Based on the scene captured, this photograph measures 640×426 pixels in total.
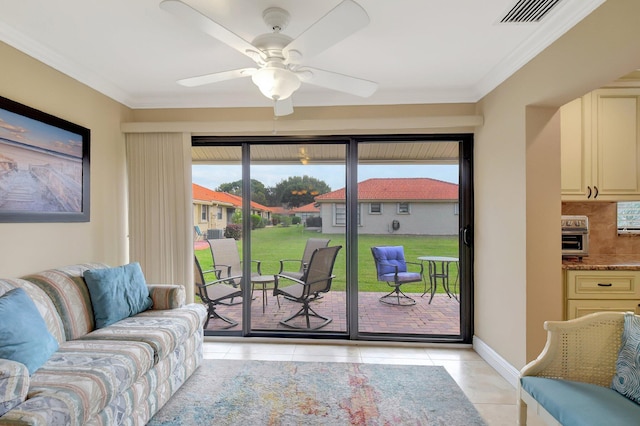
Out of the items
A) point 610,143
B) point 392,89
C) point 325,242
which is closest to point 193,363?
point 325,242

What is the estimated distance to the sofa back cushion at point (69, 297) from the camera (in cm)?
226

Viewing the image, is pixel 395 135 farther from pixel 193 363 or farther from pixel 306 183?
pixel 193 363

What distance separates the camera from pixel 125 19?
7.01ft

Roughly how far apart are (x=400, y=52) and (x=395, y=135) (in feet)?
3.41

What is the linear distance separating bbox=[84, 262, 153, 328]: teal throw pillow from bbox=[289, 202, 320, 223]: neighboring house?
63.6 inches

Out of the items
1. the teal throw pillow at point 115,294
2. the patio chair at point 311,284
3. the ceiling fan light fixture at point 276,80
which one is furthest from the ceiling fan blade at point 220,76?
the patio chair at point 311,284

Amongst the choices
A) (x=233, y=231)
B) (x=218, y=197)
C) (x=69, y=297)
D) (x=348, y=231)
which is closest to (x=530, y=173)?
(x=348, y=231)

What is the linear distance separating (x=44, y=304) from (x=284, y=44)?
7.30ft

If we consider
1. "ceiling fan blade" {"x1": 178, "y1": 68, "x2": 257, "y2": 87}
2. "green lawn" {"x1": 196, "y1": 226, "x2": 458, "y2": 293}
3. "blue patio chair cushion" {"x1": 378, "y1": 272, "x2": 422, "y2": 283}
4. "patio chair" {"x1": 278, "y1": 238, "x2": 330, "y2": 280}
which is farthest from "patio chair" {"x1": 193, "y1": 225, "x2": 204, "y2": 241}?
"blue patio chair cushion" {"x1": 378, "y1": 272, "x2": 422, "y2": 283}

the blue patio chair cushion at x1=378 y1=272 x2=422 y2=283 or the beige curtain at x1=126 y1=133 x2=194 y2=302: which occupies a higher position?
A: the beige curtain at x1=126 y1=133 x2=194 y2=302

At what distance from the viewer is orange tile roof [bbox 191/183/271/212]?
3.66 meters

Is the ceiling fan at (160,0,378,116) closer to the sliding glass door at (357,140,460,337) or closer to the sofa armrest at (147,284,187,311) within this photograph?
the sliding glass door at (357,140,460,337)

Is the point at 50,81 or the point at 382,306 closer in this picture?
the point at 50,81

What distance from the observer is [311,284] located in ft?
11.9
